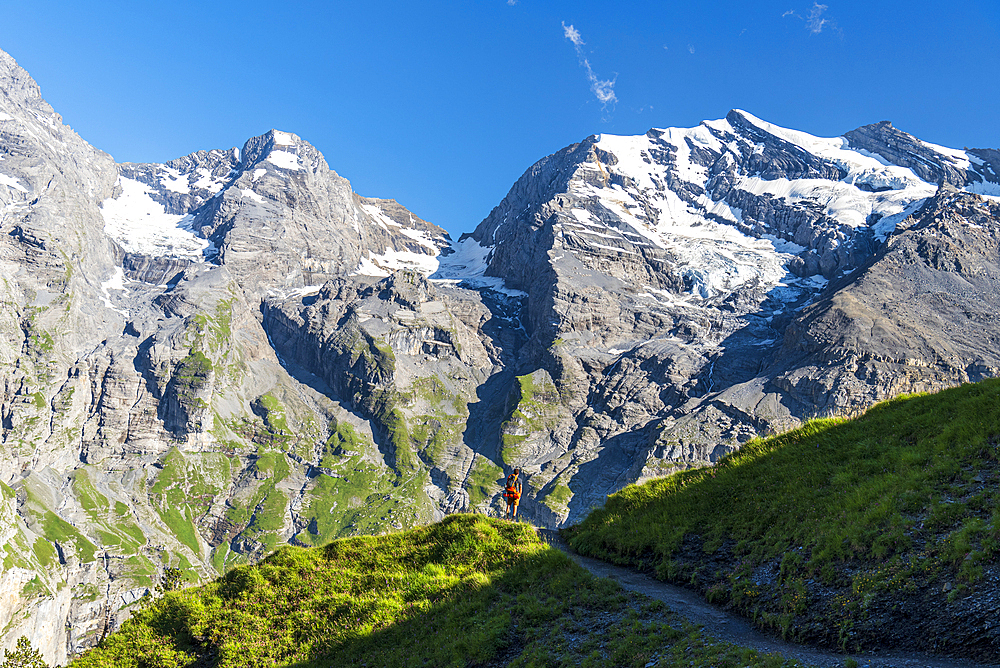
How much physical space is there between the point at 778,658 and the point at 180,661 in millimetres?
17472

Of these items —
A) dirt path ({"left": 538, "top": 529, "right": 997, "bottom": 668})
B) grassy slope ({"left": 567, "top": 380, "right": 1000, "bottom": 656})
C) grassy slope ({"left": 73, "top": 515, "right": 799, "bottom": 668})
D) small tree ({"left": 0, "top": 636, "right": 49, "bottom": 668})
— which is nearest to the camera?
dirt path ({"left": 538, "top": 529, "right": 997, "bottom": 668})

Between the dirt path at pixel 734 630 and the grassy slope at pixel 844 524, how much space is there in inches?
Result: 14.7

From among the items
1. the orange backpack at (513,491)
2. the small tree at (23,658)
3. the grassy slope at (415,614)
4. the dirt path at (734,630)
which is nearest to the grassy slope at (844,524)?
the dirt path at (734,630)

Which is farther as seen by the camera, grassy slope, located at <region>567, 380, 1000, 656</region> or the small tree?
the small tree

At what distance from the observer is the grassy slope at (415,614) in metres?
14.9

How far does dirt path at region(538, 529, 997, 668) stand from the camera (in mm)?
10750

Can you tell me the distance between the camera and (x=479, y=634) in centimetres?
1565

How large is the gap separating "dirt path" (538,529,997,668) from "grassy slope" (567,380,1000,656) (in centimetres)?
37

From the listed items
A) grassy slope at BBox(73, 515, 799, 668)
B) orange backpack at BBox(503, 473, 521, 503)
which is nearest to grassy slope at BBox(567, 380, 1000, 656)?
grassy slope at BBox(73, 515, 799, 668)

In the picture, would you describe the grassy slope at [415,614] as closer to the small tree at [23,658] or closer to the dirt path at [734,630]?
the dirt path at [734,630]

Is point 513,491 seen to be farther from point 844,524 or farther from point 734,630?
point 844,524

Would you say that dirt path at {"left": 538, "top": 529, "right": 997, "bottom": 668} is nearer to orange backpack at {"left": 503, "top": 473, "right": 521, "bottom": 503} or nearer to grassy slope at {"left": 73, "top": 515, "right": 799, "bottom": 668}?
grassy slope at {"left": 73, "top": 515, "right": 799, "bottom": 668}

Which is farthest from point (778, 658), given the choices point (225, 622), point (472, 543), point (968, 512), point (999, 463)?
point (225, 622)

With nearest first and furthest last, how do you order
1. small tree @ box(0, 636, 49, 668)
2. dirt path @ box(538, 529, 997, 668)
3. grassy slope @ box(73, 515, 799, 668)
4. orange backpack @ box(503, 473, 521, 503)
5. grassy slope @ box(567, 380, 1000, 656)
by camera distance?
1. dirt path @ box(538, 529, 997, 668)
2. grassy slope @ box(567, 380, 1000, 656)
3. grassy slope @ box(73, 515, 799, 668)
4. small tree @ box(0, 636, 49, 668)
5. orange backpack @ box(503, 473, 521, 503)
